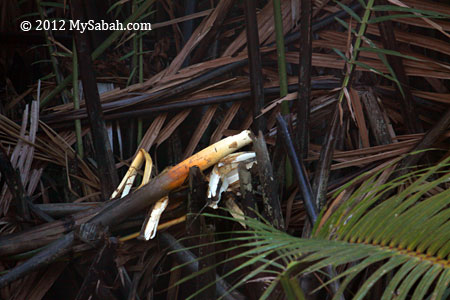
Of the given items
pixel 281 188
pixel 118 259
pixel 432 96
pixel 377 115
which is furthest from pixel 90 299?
pixel 432 96

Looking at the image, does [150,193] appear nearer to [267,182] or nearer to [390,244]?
[267,182]

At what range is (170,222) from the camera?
83 cm

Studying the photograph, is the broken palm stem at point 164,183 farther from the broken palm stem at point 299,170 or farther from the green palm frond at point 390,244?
the green palm frond at point 390,244

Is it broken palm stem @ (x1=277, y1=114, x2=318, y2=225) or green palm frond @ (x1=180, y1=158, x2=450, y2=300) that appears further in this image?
broken palm stem @ (x1=277, y1=114, x2=318, y2=225)

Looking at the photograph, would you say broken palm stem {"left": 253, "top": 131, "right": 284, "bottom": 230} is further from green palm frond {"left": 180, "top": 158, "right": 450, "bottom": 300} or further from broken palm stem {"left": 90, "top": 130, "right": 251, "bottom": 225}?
green palm frond {"left": 180, "top": 158, "right": 450, "bottom": 300}

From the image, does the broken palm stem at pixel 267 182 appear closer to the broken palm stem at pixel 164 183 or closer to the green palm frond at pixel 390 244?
the broken palm stem at pixel 164 183

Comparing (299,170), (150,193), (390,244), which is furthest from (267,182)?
(390,244)

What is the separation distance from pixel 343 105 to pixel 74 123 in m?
0.63

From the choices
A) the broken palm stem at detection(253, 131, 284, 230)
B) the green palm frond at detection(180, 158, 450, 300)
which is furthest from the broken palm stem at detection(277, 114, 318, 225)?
the green palm frond at detection(180, 158, 450, 300)

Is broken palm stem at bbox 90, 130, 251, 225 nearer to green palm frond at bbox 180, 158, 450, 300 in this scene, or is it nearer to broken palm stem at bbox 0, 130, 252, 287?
broken palm stem at bbox 0, 130, 252, 287

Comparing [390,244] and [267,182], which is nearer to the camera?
[390,244]

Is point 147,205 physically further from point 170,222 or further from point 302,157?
point 302,157

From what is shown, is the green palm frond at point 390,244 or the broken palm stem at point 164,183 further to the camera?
the broken palm stem at point 164,183

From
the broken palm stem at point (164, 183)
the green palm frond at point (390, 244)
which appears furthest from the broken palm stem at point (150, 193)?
the green palm frond at point (390, 244)
